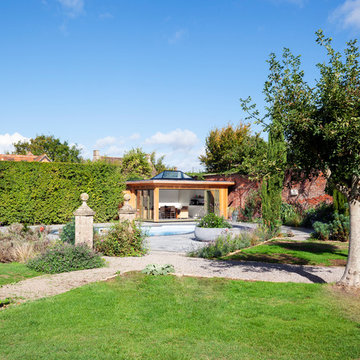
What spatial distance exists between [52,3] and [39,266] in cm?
793

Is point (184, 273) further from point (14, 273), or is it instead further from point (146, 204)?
point (146, 204)

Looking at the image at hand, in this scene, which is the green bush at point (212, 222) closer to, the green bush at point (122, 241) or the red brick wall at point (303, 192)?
the green bush at point (122, 241)

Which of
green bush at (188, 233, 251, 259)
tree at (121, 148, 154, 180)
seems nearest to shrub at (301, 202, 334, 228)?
green bush at (188, 233, 251, 259)

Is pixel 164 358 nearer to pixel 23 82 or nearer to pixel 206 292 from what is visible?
pixel 206 292

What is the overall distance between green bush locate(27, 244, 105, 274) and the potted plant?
518 cm

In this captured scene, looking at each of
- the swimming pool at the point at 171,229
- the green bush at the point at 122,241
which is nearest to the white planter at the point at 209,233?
the green bush at the point at 122,241

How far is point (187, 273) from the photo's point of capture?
26.2 feet

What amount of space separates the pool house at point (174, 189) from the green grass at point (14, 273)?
45.0 feet

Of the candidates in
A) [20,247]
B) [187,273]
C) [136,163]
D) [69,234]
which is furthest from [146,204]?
[187,273]

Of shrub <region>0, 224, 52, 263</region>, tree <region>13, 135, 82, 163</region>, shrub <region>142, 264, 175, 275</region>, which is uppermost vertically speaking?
tree <region>13, 135, 82, 163</region>

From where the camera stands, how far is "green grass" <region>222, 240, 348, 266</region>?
9.66 meters

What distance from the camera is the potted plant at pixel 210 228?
1325 cm

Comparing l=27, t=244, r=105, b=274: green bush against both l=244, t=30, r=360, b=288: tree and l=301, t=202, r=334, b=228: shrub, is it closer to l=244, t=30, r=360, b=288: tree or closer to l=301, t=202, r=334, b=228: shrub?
l=244, t=30, r=360, b=288: tree

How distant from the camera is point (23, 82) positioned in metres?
14.6
